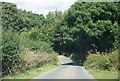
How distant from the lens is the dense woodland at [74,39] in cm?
2906

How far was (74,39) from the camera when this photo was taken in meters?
58.3

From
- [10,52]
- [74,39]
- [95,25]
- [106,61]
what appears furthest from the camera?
[74,39]

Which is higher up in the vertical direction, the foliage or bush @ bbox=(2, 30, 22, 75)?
bush @ bbox=(2, 30, 22, 75)

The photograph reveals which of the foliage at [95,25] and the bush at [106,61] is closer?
the bush at [106,61]

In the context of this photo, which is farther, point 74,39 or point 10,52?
point 74,39

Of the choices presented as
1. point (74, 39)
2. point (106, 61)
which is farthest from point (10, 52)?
point (74, 39)

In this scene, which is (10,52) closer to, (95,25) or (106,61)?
(106,61)

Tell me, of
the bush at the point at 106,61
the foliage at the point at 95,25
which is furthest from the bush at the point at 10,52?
the foliage at the point at 95,25

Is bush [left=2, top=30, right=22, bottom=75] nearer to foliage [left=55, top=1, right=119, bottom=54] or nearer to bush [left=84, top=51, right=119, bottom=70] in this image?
bush [left=84, top=51, right=119, bottom=70]

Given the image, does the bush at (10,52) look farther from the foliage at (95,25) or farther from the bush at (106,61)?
the foliage at (95,25)

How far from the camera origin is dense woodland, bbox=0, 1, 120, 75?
95.3 ft

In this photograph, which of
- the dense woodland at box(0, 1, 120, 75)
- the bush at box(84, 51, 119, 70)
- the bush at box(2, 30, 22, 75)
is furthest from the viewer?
the bush at box(84, 51, 119, 70)

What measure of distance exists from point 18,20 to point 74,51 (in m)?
13.3

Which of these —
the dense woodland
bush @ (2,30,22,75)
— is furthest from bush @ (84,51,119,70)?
bush @ (2,30,22,75)
